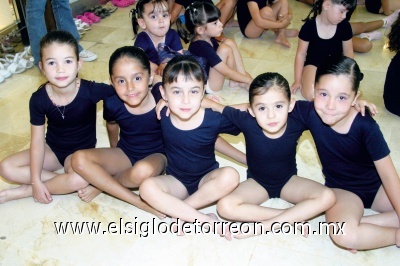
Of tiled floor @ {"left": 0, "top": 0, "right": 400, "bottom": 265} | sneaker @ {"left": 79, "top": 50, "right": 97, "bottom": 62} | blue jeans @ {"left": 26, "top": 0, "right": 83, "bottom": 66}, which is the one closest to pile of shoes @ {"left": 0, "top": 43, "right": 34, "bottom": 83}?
blue jeans @ {"left": 26, "top": 0, "right": 83, "bottom": 66}

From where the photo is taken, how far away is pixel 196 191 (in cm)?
146

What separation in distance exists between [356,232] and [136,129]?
0.78 metres

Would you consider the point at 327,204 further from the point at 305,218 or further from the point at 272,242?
the point at 272,242

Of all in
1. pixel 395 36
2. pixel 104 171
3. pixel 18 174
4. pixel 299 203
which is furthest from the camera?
pixel 395 36

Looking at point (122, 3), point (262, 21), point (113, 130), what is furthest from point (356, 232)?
point (122, 3)

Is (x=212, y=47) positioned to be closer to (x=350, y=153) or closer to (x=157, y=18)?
(x=157, y=18)

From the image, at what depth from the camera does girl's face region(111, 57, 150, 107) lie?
1459 millimetres

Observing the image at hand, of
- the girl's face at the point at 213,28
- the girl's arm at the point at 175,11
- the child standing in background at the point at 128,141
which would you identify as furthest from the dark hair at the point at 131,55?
the girl's arm at the point at 175,11

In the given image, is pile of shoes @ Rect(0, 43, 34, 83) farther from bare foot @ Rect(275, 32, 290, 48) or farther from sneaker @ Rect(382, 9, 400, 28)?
sneaker @ Rect(382, 9, 400, 28)

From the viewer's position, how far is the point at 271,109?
1.32m

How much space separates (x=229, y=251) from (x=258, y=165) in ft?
0.94

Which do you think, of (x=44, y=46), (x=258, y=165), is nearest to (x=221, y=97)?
(x=258, y=165)

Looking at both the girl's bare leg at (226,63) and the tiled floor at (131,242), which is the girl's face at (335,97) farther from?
the girl's bare leg at (226,63)

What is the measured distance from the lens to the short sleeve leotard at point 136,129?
154cm
